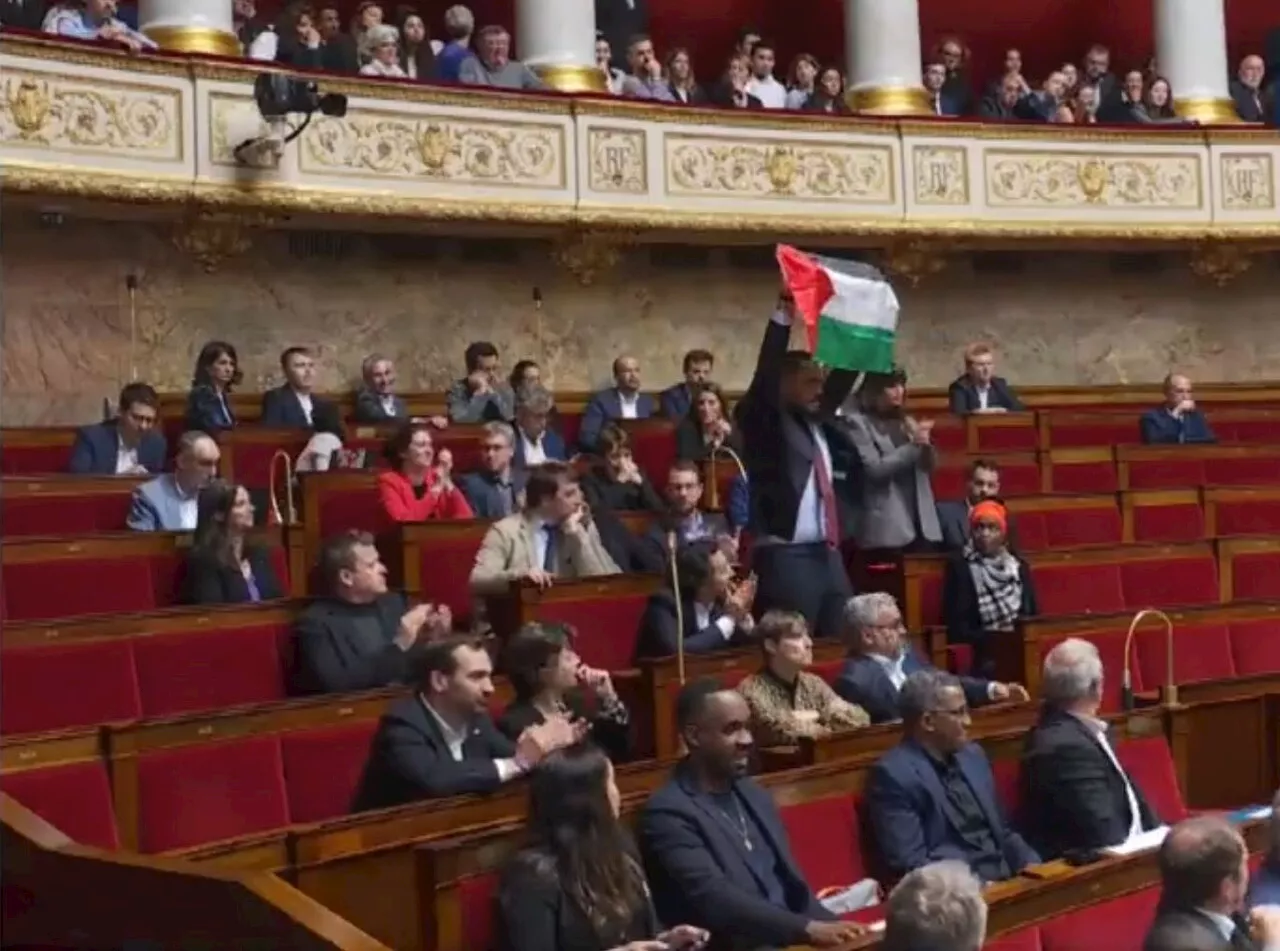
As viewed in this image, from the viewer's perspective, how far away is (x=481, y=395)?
188 inches

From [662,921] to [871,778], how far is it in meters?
0.44

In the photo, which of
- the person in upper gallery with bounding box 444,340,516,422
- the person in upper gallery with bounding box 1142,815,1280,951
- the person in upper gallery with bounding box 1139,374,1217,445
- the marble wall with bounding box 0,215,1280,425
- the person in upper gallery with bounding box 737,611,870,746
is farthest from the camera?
the person in upper gallery with bounding box 1139,374,1217,445

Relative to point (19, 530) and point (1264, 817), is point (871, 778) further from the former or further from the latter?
point (19, 530)

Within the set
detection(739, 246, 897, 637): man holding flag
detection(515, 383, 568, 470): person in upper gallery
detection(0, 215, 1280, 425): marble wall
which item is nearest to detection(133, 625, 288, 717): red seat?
detection(739, 246, 897, 637): man holding flag

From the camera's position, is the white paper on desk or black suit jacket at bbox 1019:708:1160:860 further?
black suit jacket at bbox 1019:708:1160:860

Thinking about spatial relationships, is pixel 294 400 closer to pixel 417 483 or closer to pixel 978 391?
pixel 417 483

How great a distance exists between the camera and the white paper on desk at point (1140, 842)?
231cm

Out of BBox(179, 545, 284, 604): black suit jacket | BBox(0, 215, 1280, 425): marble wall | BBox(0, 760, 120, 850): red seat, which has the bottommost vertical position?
BBox(0, 760, 120, 850): red seat

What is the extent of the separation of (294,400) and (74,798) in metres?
2.25

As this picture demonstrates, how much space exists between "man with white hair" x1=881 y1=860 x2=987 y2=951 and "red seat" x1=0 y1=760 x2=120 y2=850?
977mm

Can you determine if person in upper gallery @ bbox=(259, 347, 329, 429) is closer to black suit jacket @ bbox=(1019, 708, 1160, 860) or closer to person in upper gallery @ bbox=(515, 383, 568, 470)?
person in upper gallery @ bbox=(515, 383, 568, 470)

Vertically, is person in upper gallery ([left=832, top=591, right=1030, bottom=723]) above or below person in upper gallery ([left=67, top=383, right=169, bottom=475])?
below

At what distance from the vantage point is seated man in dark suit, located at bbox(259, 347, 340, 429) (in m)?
4.42

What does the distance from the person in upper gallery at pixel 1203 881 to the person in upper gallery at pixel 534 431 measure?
8.01ft
